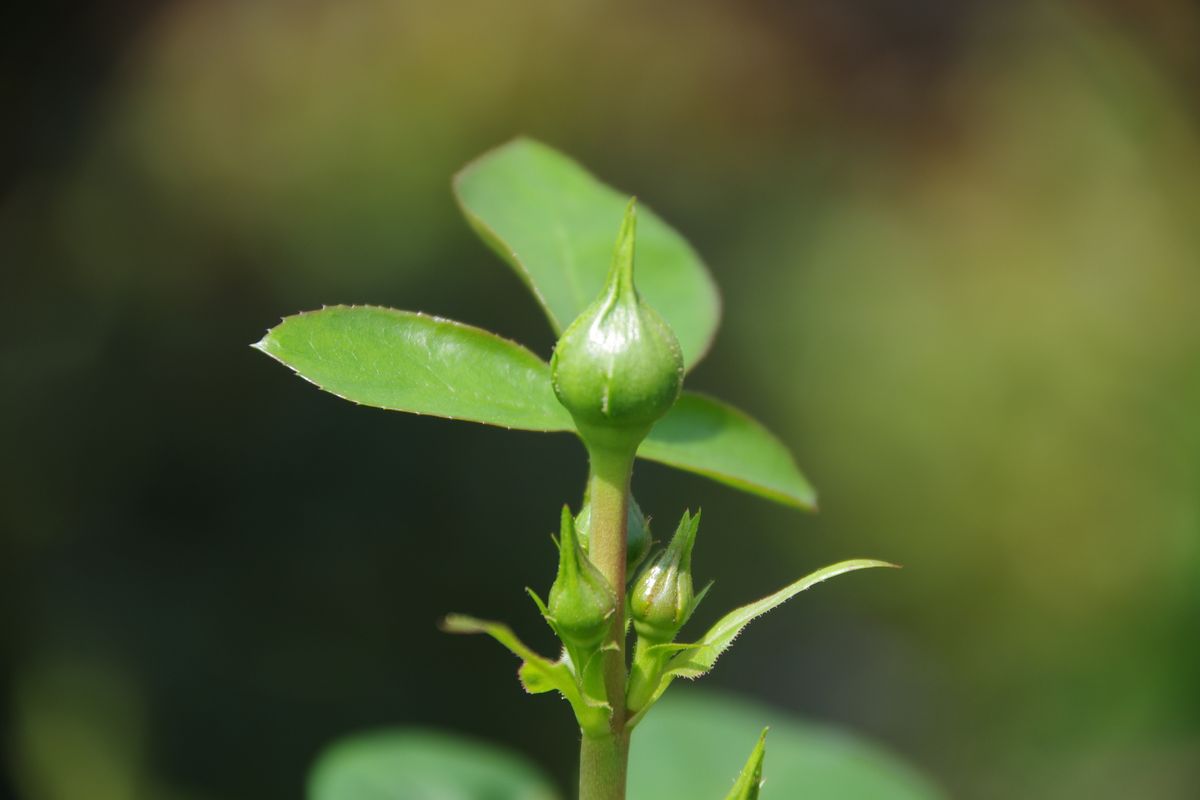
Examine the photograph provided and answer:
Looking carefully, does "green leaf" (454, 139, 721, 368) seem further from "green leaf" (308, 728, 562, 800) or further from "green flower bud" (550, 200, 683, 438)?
"green leaf" (308, 728, 562, 800)

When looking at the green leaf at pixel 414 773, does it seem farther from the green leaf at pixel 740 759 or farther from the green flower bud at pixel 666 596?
the green flower bud at pixel 666 596

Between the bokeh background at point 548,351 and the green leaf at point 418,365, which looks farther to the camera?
the bokeh background at point 548,351

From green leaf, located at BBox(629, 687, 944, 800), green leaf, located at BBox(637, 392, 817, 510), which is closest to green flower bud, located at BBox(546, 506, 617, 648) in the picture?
green leaf, located at BBox(637, 392, 817, 510)

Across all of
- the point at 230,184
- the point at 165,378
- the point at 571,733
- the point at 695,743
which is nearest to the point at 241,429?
the point at 165,378

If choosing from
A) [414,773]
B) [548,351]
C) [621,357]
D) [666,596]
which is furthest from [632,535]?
[548,351]

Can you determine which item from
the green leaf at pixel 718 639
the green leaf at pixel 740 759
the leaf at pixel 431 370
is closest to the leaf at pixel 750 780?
the green leaf at pixel 718 639
